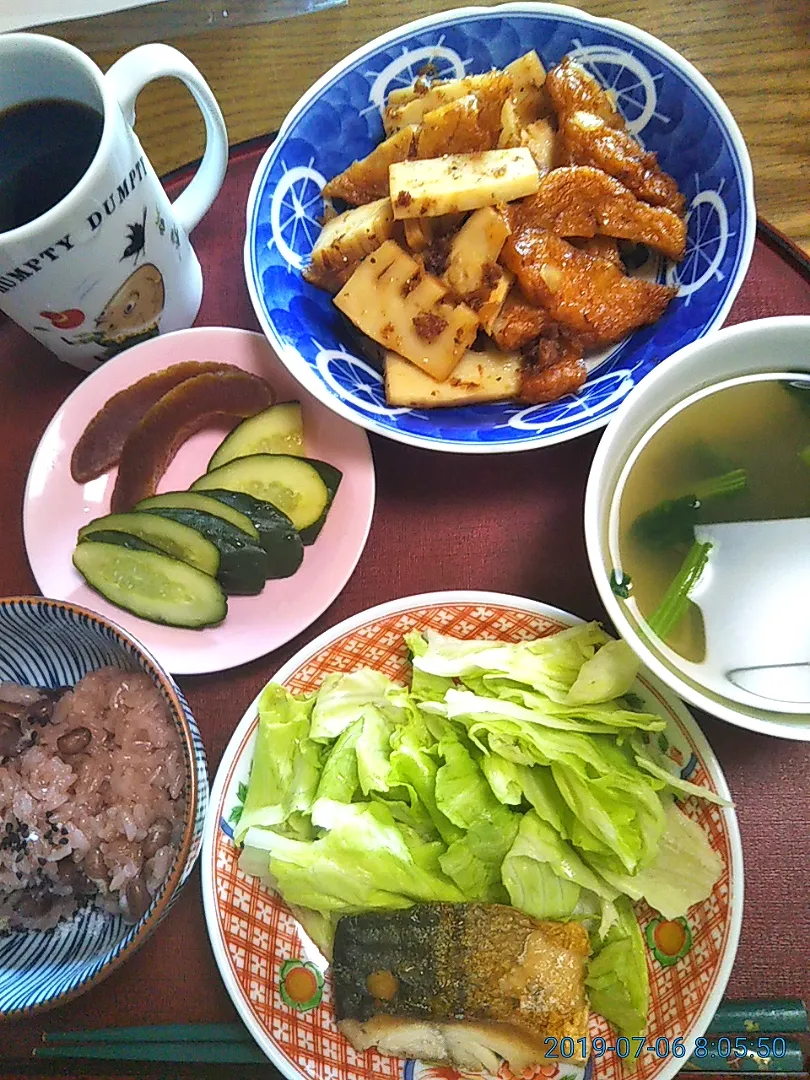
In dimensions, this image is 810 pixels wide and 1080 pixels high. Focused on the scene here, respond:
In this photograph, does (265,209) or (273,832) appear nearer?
(273,832)

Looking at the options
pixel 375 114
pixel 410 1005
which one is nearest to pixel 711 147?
pixel 375 114

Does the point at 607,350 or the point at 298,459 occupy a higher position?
the point at 607,350

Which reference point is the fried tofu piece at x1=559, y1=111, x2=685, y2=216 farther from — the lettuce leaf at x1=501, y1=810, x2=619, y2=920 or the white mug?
the lettuce leaf at x1=501, y1=810, x2=619, y2=920

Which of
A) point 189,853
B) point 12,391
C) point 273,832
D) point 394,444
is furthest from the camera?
point 12,391

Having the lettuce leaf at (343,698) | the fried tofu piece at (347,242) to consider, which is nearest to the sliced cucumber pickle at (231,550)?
the lettuce leaf at (343,698)

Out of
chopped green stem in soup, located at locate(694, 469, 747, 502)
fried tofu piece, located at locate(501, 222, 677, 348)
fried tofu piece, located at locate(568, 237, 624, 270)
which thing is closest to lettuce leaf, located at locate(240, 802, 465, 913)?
chopped green stem in soup, located at locate(694, 469, 747, 502)

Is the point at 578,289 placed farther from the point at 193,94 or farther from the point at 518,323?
the point at 193,94

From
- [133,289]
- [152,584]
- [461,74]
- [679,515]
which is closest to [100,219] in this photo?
[133,289]

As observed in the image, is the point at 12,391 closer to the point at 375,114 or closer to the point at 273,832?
the point at 375,114
